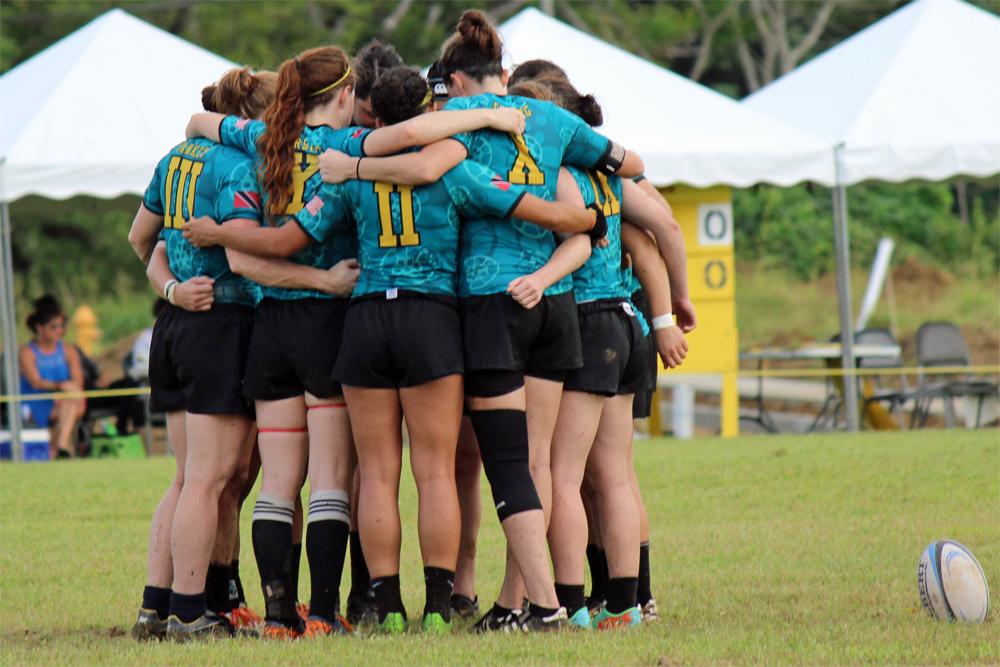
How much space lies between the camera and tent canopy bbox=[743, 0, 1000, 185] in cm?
984

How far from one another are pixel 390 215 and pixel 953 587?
2.14 metres

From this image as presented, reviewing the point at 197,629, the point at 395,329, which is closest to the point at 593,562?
the point at 395,329

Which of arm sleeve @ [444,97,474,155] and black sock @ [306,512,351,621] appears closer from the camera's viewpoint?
arm sleeve @ [444,97,474,155]

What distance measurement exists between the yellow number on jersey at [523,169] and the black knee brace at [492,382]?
598 millimetres

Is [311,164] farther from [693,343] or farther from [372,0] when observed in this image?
[372,0]

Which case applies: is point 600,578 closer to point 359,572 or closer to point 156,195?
point 359,572

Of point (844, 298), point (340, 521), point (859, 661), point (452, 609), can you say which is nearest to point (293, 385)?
point (340, 521)

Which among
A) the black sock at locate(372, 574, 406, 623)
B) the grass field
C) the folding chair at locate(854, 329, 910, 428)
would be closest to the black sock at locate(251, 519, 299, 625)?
the grass field

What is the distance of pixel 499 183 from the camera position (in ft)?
11.5

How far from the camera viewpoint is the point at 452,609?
401 cm

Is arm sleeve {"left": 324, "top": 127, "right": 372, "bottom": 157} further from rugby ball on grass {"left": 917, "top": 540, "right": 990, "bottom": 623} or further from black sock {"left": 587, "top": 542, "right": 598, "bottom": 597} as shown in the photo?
rugby ball on grass {"left": 917, "top": 540, "right": 990, "bottom": 623}

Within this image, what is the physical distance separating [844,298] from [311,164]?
7670mm

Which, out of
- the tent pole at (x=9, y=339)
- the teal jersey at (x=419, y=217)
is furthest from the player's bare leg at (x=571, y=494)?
the tent pole at (x=9, y=339)

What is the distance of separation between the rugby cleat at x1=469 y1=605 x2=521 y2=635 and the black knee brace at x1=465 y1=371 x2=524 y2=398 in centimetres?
70
